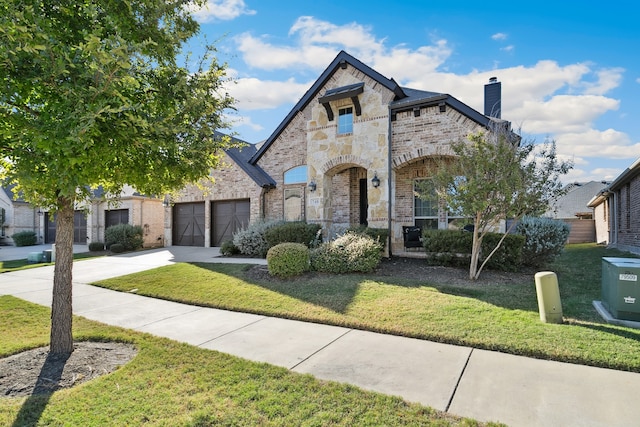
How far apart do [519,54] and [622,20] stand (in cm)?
231

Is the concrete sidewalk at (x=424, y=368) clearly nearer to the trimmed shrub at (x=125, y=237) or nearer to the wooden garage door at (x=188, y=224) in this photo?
the wooden garage door at (x=188, y=224)

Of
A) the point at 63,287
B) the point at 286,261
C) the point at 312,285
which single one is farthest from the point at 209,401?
the point at 286,261

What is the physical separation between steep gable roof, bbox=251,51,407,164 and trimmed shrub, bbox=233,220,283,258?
4.17 metres

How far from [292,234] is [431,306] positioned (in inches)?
265

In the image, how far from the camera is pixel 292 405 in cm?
302

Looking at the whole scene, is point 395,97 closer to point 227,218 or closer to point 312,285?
point 312,285

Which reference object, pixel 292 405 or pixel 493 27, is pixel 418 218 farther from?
pixel 292 405

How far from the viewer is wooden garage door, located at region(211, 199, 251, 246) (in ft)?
52.7

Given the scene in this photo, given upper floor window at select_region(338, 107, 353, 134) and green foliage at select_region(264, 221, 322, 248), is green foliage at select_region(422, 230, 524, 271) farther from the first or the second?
upper floor window at select_region(338, 107, 353, 134)

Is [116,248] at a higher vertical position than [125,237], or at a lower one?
lower

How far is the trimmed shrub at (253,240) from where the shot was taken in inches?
516

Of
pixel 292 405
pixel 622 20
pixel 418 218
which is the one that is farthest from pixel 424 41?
pixel 292 405

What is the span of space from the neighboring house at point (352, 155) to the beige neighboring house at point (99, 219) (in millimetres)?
5888

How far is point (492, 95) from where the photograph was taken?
13516 mm
